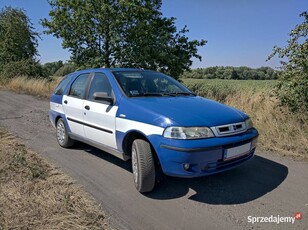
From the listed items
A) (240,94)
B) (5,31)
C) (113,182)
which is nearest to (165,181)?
(113,182)

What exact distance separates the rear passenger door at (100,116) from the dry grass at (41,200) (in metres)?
0.82

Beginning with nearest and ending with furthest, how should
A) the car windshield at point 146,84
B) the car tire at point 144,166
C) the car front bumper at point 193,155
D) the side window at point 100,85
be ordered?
the car front bumper at point 193,155 < the car tire at point 144,166 < the car windshield at point 146,84 < the side window at point 100,85

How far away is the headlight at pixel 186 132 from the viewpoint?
3.47 metres

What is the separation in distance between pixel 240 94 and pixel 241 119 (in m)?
6.46

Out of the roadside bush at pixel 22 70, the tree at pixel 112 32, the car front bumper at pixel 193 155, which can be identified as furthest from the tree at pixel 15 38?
the car front bumper at pixel 193 155

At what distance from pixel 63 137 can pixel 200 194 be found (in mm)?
3434

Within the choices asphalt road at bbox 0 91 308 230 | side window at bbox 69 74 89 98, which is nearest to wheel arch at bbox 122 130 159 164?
asphalt road at bbox 0 91 308 230

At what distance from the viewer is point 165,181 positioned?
169 inches

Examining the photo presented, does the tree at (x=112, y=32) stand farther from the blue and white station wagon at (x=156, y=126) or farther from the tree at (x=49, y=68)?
the tree at (x=49, y=68)

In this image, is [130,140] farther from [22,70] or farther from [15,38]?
[15,38]

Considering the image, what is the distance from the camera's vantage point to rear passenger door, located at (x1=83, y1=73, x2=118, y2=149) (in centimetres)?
439

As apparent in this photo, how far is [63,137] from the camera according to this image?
6.05 meters

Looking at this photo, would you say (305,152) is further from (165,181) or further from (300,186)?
(165,181)

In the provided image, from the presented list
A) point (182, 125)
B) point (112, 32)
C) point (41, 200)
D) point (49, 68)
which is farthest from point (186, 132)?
point (49, 68)
